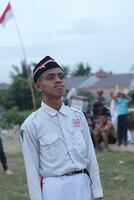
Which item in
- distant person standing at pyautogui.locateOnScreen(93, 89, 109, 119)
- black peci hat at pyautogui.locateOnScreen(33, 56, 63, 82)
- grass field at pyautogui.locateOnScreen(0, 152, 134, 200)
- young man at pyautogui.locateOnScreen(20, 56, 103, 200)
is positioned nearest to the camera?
young man at pyautogui.locateOnScreen(20, 56, 103, 200)

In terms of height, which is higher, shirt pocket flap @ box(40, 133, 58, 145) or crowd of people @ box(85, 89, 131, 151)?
shirt pocket flap @ box(40, 133, 58, 145)

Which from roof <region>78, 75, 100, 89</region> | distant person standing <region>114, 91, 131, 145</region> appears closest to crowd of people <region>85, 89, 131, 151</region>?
distant person standing <region>114, 91, 131, 145</region>

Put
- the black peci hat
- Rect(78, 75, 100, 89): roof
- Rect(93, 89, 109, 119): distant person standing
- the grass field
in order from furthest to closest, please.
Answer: Rect(78, 75, 100, 89): roof < Rect(93, 89, 109, 119): distant person standing < the grass field < the black peci hat

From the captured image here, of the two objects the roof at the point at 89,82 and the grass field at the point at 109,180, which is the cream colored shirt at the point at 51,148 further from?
the roof at the point at 89,82

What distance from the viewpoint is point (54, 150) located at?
12.3ft

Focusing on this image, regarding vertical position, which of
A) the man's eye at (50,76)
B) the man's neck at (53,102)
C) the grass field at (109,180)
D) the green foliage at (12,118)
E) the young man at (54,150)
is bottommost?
the green foliage at (12,118)

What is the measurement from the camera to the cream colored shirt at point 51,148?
3.74 meters

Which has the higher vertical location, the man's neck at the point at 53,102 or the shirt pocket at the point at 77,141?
the man's neck at the point at 53,102

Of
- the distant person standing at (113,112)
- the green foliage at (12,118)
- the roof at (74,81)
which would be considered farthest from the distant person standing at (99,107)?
the roof at (74,81)

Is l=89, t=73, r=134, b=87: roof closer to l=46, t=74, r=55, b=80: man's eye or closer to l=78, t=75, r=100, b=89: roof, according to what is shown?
l=78, t=75, r=100, b=89: roof

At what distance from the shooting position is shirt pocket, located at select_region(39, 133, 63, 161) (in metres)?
3.75

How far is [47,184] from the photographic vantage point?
375 cm

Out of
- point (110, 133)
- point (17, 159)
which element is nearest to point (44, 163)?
point (17, 159)

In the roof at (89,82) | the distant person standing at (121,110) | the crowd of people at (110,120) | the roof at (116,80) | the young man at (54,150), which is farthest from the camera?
the roof at (89,82)
